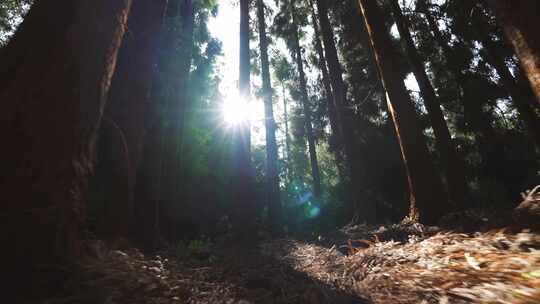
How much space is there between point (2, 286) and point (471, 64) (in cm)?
1618

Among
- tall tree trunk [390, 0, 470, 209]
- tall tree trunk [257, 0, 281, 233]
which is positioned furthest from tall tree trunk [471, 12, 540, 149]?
tall tree trunk [257, 0, 281, 233]

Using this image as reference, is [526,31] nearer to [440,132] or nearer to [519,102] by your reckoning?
[440,132]

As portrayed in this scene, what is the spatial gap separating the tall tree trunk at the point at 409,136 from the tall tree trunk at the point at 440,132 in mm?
3557

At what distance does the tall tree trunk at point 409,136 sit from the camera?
5.00 metres

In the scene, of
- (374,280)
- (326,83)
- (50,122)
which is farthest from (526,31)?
(326,83)

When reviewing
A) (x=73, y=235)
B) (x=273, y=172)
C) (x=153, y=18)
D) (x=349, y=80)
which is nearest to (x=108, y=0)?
(x=73, y=235)

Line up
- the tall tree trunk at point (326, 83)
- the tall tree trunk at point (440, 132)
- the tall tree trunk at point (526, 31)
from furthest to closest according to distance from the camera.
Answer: the tall tree trunk at point (326, 83) → the tall tree trunk at point (440, 132) → the tall tree trunk at point (526, 31)

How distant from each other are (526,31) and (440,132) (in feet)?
23.3

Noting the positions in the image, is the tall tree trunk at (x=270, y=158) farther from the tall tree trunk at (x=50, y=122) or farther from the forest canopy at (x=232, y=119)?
the tall tree trunk at (x=50, y=122)

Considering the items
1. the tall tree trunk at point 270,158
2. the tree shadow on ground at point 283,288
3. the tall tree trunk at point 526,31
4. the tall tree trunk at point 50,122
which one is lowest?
the tree shadow on ground at point 283,288

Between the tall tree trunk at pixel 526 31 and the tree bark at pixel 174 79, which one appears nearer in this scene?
the tall tree trunk at pixel 526 31

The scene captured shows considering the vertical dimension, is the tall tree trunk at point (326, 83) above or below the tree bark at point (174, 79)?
above

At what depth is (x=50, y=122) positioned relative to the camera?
1.59 meters

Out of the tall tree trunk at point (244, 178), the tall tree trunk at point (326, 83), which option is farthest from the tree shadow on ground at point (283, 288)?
the tall tree trunk at point (326, 83)
